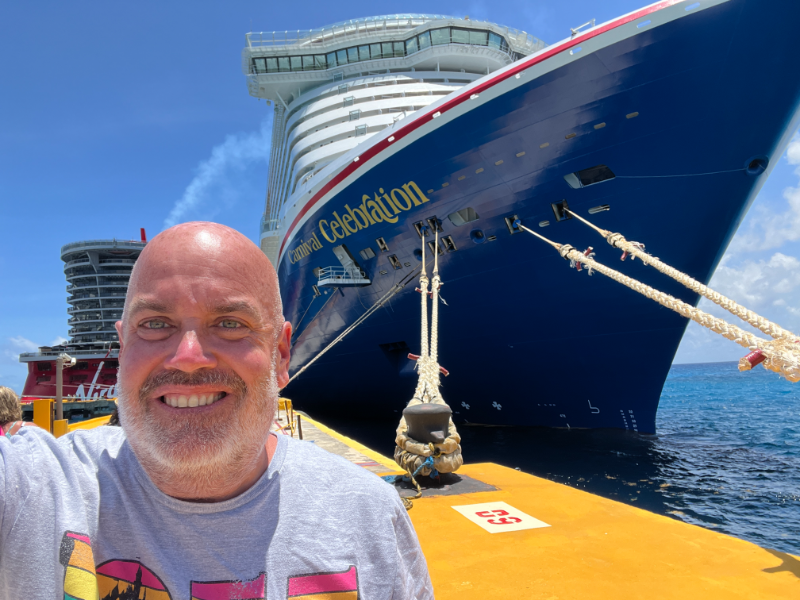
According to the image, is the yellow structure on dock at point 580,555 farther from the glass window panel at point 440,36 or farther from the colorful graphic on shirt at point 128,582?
the glass window panel at point 440,36

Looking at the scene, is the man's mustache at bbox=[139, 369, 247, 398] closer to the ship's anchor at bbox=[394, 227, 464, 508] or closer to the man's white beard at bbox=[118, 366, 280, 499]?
the man's white beard at bbox=[118, 366, 280, 499]

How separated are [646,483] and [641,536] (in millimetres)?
6893

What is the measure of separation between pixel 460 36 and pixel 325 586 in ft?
70.6

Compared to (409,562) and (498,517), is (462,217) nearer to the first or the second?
(498,517)

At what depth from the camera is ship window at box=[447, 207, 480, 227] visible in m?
10.9

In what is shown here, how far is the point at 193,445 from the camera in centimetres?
116

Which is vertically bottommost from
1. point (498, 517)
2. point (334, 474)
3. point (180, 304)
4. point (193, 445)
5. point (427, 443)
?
point (498, 517)

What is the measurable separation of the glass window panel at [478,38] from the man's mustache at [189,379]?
2138 cm

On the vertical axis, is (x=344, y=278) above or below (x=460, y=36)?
below

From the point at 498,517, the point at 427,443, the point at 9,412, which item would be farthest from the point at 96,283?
the point at 498,517

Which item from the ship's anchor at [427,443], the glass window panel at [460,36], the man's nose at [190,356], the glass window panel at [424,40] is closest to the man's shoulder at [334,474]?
the man's nose at [190,356]

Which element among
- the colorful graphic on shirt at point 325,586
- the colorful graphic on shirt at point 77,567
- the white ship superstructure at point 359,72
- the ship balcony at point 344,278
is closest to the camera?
the colorful graphic on shirt at point 77,567

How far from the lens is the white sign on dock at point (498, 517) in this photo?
3.34 meters

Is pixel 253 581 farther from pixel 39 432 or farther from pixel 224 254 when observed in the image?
pixel 224 254
